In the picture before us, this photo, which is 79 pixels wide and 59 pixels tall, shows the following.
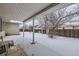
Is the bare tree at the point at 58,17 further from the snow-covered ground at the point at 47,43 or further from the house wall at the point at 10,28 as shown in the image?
the house wall at the point at 10,28

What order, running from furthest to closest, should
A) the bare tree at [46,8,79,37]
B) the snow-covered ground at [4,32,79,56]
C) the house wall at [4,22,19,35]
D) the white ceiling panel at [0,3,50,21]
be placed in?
the house wall at [4,22,19,35], the snow-covered ground at [4,32,79,56], the bare tree at [46,8,79,37], the white ceiling panel at [0,3,50,21]

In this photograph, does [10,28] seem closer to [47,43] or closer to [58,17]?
[47,43]

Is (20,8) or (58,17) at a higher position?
(20,8)

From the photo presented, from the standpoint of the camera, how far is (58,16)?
10.8 ft

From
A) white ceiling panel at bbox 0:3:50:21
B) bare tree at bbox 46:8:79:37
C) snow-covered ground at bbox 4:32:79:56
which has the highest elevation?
white ceiling panel at bbox 0:3:50:21

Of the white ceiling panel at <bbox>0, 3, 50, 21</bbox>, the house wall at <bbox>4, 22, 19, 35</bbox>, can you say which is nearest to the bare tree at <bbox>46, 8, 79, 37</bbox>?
the white ceiling panel at <bbox>0, 3, 50, 21</bbox>

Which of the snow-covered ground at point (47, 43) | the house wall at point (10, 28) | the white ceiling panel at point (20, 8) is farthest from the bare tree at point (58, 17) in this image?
the house wall at point (10, 28)

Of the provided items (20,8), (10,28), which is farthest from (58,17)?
(10,28)

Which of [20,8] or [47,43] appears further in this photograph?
[47,43]

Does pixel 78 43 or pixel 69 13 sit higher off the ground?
pixel 69 13

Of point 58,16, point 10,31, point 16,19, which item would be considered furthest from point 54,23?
point 16,19

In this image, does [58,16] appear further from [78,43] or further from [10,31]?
[10,31]

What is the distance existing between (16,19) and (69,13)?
263cm

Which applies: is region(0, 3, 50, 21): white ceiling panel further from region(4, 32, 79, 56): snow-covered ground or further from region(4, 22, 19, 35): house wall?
region(4, 32, 79, 56): snow-covered ground
